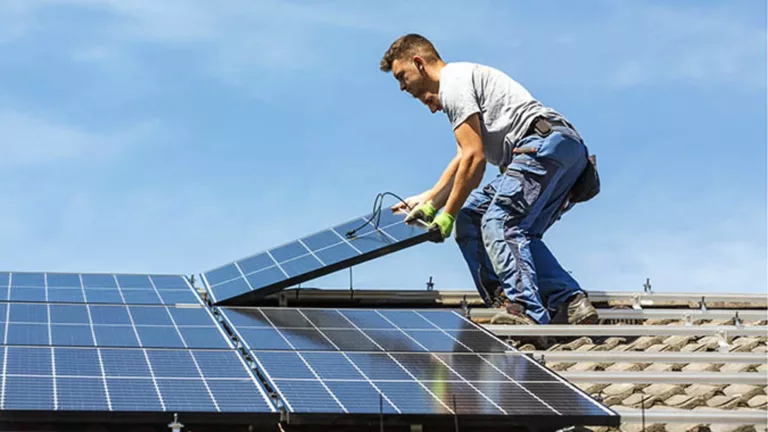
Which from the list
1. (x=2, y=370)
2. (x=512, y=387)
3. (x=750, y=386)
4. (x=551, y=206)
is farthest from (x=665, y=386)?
(x=2, y=370)

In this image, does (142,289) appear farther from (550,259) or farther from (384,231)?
(550,259)

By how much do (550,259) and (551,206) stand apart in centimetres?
55

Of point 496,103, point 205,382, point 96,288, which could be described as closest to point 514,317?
point 496,103

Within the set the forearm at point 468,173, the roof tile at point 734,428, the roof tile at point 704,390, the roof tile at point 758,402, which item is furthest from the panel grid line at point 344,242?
the roof tile at point 734,428

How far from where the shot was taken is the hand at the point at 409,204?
14.5 meters

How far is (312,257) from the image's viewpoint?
48.0 ft

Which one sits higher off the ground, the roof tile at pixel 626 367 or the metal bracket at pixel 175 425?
the roof tile at pixel 626 367

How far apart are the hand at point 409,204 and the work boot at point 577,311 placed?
1917 millimetres

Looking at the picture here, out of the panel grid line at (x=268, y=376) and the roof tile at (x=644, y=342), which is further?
the roof tile at (x=644, y=342)

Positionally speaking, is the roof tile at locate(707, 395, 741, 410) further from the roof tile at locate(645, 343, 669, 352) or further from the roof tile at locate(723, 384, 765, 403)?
the roof tile at locate(645, 343, 669, 352)

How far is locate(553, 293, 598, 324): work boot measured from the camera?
13406mm

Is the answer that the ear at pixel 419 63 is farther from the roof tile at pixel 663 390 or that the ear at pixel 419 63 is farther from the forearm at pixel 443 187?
the roof tile at pixel 663 390

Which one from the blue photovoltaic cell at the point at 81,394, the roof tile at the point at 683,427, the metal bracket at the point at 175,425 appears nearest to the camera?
the metal bracket at the point at 175,425

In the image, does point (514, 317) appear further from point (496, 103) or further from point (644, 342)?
point (496, 103)
